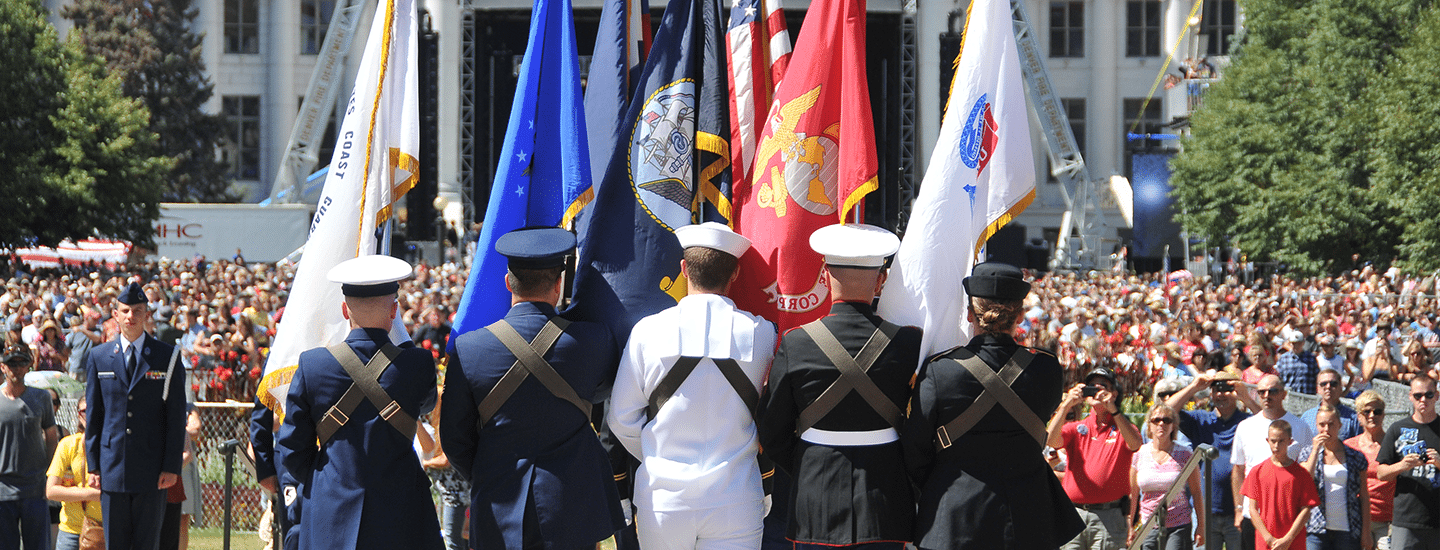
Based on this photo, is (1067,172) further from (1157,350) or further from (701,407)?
(701,407)

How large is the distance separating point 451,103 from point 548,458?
118 feet

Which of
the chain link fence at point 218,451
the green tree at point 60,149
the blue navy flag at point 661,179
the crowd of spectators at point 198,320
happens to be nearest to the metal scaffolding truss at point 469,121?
the crowd of spectators at point 198,320

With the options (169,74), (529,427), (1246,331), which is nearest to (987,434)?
(529,427)

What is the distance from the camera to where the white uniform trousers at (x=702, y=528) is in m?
4.48

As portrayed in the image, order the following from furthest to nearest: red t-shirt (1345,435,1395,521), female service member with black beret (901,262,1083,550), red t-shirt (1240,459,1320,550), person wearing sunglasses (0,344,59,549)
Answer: red t-shirt (1345,435,1395,521)
red t-shirt (1240,459,1320,550)
person wearing sunglasses (0,344,59,549)
female service member with black beret (901,262,1083,550)

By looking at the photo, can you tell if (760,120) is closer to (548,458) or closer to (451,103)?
(548,458)

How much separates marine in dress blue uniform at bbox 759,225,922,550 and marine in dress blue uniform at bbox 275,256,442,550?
123 centimetres

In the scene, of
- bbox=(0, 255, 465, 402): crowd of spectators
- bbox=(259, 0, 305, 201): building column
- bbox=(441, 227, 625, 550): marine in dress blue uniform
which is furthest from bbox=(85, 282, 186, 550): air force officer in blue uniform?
bbox=(259, 0, 305, 201): building column

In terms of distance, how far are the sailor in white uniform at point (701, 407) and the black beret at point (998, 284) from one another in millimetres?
712

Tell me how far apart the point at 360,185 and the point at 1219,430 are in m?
5.29

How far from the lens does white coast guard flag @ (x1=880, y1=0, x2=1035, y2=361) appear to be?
17.4 feet

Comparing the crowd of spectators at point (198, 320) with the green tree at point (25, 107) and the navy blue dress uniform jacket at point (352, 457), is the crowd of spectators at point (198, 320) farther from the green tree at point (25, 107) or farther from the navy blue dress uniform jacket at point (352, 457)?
the green tree at point (25, 107)

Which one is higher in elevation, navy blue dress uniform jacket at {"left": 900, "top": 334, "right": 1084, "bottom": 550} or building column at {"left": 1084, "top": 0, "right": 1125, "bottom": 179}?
building column at {"left": 1084, "top": 0, "right": 1125, "bottom": 179}

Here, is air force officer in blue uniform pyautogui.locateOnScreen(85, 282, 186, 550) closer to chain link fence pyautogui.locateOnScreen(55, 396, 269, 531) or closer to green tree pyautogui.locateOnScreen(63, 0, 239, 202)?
chain link fence pyautogui.locateOnScreen(55, 396, 269, 531)
